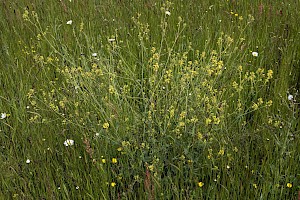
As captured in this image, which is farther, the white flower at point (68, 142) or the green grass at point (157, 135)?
the white flower at point (68, 142)

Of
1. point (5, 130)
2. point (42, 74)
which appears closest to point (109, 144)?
point (5, 130)

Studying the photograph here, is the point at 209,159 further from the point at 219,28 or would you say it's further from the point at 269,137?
the point at 219,28

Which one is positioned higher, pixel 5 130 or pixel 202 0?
pixel 202 0

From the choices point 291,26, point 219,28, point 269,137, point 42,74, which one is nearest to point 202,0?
point 219,28

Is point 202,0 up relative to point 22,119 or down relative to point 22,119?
up

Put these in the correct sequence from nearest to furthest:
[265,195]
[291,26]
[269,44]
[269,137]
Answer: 1. [265,195]
2. [269,137]
3. [269,44]
4. [291,26]

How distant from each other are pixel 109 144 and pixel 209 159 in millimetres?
539

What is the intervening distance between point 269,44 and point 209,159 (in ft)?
4.88

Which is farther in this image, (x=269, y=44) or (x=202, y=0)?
(x=202, y=0)

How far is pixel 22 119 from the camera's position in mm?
2457

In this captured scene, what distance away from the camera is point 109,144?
220 centimetres

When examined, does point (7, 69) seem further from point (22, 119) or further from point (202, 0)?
point (202, 0)

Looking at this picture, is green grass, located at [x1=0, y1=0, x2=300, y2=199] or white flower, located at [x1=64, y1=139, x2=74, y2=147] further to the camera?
white flower, located at [x1=64, y1=139, x2=74, y2=147]

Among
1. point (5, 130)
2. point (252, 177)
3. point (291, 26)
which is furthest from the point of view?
point (291, 26)
